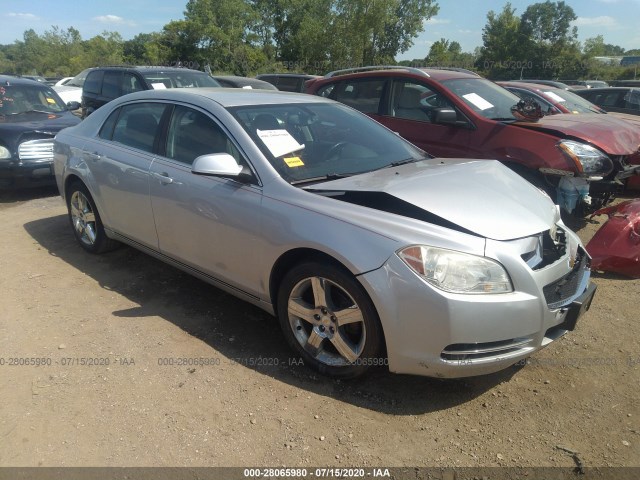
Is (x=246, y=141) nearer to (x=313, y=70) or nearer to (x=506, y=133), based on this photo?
(x=506, y=133)

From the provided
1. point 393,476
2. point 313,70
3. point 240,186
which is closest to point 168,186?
point 240,186

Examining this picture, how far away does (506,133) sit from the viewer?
5562mm

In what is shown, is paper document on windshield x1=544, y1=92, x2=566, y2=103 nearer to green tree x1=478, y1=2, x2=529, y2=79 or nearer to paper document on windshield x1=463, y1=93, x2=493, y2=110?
paper document on windshield x1=463, y1=93, x2=493, y2=110

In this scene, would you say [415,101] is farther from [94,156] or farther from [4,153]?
[4,153]

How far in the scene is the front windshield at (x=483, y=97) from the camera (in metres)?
5.92

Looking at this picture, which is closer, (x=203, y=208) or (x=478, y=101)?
(x=203, y=208)

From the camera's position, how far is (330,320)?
2965mm

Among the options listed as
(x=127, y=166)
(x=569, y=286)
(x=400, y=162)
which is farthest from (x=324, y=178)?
(x=127, y=166)

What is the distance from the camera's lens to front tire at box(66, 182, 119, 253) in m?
4.91

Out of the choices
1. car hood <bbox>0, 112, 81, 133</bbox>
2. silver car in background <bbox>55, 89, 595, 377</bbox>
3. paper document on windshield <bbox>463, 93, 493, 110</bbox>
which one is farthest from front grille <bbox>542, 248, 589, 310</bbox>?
car hood <bbox>0, 112, 81, 133</bbox>

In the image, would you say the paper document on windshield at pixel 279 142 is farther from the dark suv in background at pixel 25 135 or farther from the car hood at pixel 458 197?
the dark suv in background at pixel 25 135

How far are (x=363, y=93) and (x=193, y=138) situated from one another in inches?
139

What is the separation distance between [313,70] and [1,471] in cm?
4391

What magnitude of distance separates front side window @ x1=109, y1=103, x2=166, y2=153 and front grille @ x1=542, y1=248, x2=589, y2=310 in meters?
3.07
